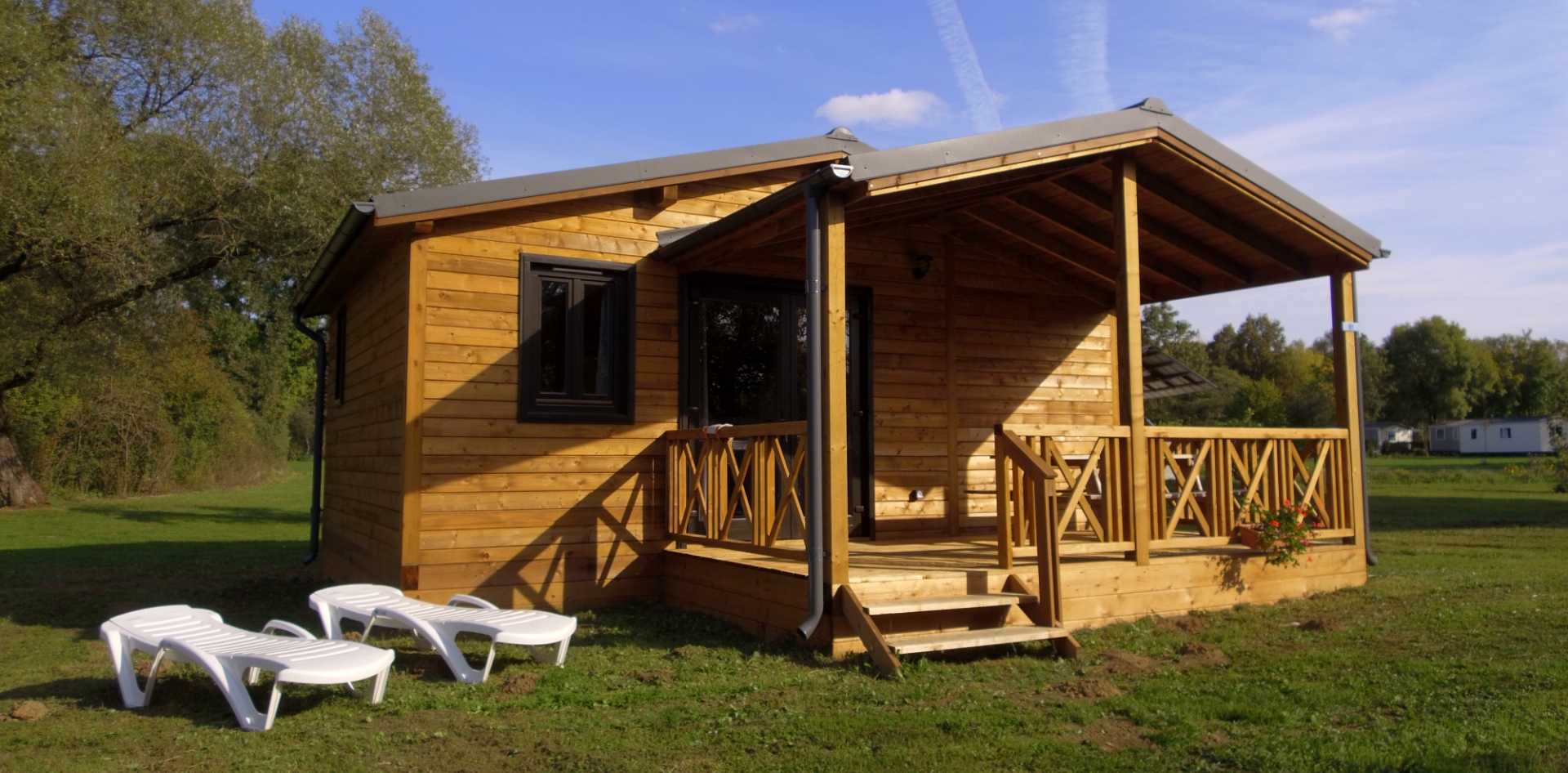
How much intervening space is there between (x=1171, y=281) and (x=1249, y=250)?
1.23m

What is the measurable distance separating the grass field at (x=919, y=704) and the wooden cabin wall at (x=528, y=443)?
695mm

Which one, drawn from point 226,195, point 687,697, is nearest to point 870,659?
point 687,697

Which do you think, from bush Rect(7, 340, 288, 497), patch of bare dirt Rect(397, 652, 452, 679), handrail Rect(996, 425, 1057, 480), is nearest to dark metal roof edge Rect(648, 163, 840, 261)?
handrail Rect(996, 425, 1057, 480)

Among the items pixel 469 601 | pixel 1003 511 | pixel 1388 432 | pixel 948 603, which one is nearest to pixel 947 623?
pixel 948 603

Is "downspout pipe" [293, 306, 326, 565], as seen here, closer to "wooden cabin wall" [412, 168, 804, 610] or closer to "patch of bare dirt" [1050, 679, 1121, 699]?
"wooden cabin wall" [412, 168, 804, 610]

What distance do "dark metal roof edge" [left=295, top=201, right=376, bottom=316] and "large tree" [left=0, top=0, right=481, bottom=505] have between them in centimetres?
704

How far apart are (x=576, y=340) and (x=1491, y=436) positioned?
67.4 metres

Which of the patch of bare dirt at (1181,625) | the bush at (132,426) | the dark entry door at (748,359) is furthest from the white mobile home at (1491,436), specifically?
the patch of bare dirt at (1181,625)

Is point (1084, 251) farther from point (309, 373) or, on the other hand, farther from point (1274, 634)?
point (309, 373)

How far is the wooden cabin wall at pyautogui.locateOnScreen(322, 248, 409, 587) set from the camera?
25.6 feet

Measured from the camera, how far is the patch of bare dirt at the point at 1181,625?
21.8 feet

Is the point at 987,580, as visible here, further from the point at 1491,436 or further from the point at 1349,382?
the point at 1491,436

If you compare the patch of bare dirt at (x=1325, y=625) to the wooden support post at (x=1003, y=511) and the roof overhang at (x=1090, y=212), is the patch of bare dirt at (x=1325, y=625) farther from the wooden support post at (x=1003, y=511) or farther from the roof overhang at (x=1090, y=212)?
the roof overhang at (x=1090, y=212)

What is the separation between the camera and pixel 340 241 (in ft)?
26.0
